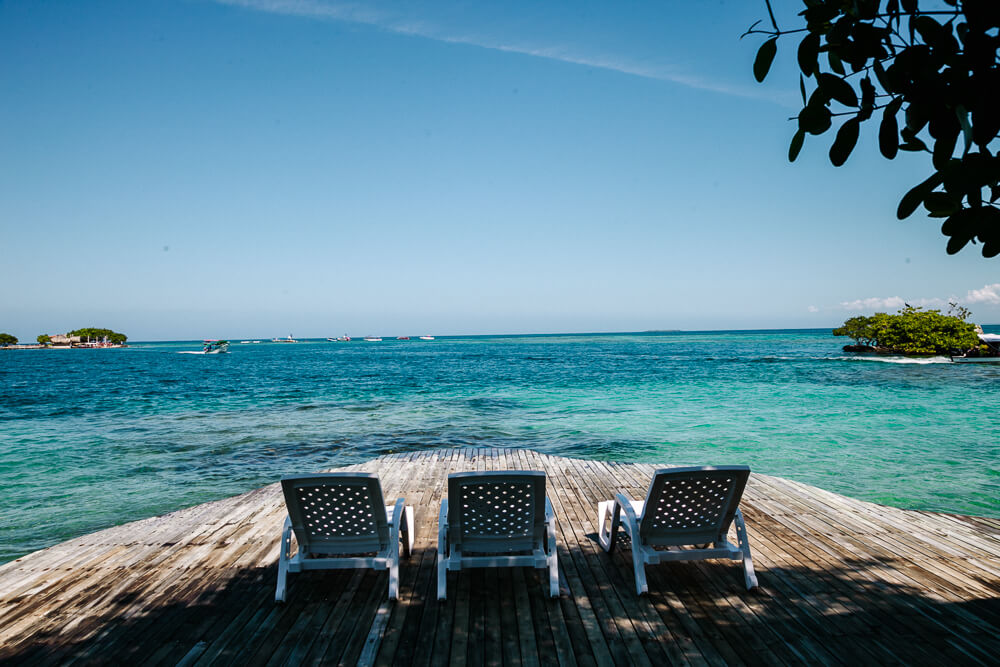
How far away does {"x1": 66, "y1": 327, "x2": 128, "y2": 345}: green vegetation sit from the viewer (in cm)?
11775

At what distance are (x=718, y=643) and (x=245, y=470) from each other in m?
9.65

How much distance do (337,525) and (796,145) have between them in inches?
143

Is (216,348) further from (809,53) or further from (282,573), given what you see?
(809,53)

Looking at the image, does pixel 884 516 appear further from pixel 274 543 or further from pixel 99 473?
pixel 99 473

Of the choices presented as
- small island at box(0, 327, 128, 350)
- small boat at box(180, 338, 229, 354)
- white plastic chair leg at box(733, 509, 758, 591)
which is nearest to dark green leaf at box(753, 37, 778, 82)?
white plastic chair leg at box(733, 509, 758, 591)

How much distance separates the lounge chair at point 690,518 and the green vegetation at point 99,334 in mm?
146904

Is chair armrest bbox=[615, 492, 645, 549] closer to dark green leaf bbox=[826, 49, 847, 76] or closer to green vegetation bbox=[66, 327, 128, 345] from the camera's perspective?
dark green leaf bbox=[826, 49, 847, 76]

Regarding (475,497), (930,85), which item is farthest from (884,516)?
(930,85)

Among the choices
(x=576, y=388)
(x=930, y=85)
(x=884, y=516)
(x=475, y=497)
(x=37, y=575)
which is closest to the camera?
(x=930, y=85)

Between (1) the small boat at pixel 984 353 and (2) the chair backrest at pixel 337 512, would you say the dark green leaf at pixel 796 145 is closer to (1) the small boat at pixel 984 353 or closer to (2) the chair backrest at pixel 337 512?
(2) the chair backrest at pixel 337 512

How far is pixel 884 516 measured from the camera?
5508mm

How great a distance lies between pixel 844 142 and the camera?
1.48 metres

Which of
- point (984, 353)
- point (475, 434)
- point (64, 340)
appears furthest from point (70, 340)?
point (984, 353)

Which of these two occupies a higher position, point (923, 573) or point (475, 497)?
point (475, 497)
